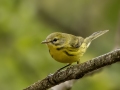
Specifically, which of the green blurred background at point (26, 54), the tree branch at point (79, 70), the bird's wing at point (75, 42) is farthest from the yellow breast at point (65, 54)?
the tree branch at point (79, 70)

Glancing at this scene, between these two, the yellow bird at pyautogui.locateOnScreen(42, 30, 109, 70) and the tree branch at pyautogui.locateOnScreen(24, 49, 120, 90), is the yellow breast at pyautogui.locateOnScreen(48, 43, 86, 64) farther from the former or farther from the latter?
the tree branch at pyautogui.locateOnScreen(24, 49, 120, 90)

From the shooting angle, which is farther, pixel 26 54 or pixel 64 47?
pixel 26 54

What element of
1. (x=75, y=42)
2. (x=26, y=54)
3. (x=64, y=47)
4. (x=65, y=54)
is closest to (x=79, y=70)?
(x=65, y=54)

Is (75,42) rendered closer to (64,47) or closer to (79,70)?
(64,47)

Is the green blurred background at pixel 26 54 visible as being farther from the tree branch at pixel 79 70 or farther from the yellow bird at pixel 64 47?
the tree branch at pixel 79 70

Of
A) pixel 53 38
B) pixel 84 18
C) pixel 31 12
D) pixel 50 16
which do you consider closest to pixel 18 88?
pixel 53 38

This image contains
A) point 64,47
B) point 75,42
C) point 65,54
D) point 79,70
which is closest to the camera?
point 79,70

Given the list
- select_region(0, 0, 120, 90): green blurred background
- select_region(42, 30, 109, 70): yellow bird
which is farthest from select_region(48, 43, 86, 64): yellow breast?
select_region(0, 0, 120, 90): green blurred background
